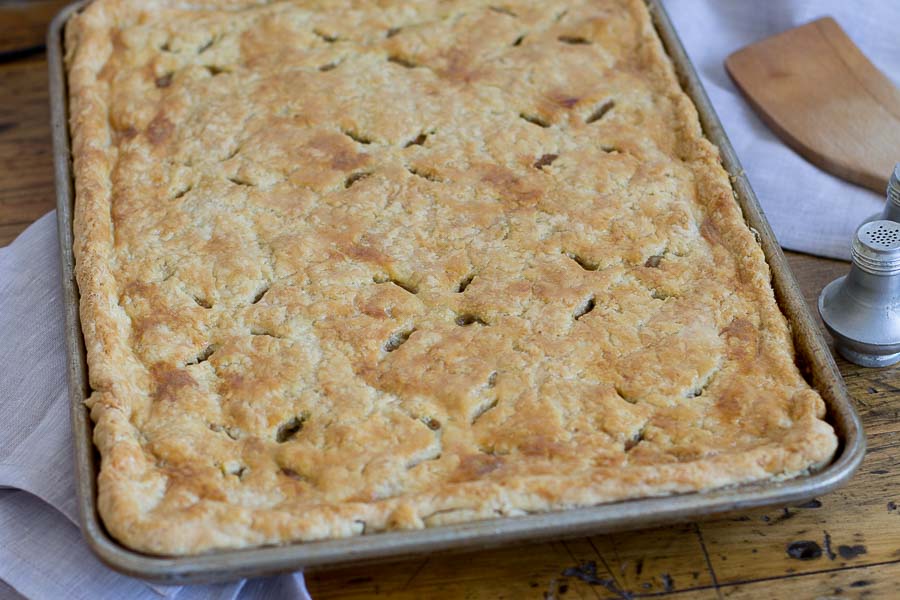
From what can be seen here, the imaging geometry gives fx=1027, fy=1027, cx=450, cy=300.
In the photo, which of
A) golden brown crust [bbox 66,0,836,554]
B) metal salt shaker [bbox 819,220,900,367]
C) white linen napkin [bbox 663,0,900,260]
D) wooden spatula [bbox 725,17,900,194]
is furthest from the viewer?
wooden spatula [bbox 725,17,900,194]

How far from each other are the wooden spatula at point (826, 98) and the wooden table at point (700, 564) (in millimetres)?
812

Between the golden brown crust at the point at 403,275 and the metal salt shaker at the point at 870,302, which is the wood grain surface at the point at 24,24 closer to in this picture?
the golden brown crust at the point at 403,275

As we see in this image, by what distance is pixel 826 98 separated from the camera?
2355 mm

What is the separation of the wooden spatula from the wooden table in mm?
812

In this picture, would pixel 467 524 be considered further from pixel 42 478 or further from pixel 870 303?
pixel 870 303

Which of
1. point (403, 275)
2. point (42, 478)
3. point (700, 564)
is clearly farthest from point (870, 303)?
point (42, 478)

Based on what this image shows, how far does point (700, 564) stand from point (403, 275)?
2.26 ft

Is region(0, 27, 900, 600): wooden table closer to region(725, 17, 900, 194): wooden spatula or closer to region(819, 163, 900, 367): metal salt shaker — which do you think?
region(819, 163, 900, 367): metal salt shaker

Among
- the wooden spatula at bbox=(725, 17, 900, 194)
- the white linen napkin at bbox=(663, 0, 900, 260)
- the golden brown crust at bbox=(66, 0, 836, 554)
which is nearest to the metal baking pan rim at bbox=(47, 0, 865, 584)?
the golden brown crust at bbox=(66, 0, 836, 554)

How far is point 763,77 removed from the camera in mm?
2418

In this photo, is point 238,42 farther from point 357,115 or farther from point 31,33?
point 31,33

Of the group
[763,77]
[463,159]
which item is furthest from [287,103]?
[763,77]

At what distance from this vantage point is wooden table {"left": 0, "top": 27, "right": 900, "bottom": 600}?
1.51 metres

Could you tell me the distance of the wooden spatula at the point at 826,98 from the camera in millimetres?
2213
